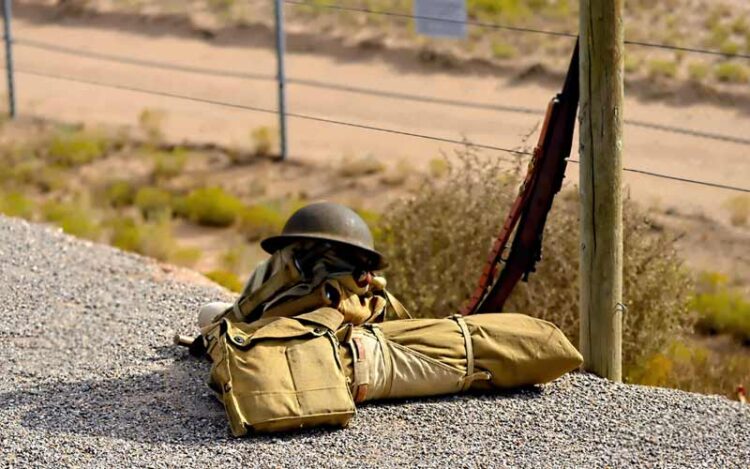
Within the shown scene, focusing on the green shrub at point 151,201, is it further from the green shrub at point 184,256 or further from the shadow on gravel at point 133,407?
the shadow on gravel at point 133,407

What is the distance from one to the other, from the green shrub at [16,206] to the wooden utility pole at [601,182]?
7.26 metres

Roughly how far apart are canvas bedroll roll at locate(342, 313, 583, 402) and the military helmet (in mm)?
351

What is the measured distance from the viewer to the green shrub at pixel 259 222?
13570mm

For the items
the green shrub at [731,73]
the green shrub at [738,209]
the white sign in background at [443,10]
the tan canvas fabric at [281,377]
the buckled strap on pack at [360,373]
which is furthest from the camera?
the green shrub at [731,73]

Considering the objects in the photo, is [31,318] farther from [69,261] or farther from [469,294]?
[469,294]

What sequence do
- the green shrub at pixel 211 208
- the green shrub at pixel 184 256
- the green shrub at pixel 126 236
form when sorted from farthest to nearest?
the green shrub at pixel 211 208
the green shrub at pixel 126 236
the green shrub at pixel 184 256

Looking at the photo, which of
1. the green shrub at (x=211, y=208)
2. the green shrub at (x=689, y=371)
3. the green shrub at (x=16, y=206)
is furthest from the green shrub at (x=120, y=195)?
the green shrub at (x=689, y=371)

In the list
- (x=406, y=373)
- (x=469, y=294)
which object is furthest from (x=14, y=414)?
(x=469, y=294)

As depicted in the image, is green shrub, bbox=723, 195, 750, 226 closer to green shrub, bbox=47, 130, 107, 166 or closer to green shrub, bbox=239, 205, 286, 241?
green shrub, bbox=239, 205, 286, 241

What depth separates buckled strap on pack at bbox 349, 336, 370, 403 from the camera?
596 centimetres

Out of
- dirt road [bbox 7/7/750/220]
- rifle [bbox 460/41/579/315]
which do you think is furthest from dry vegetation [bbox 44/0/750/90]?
rifle [bbox 460/41/579/315]

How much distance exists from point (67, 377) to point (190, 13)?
1814 cm

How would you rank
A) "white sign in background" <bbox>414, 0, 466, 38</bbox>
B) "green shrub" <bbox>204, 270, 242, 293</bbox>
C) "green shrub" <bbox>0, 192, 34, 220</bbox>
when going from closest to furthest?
"green shrub" <bbox>204, 270, 242, 293</bbox> < "white sign in background" <bbox>414, 0, 466, 38</bbox> < "green shrub" <bbox>0, 192, 34, 220</bbox>

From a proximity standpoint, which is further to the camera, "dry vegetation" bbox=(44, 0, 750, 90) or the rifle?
"dry vegetation" bbox=(44, 0, 750, 90)
